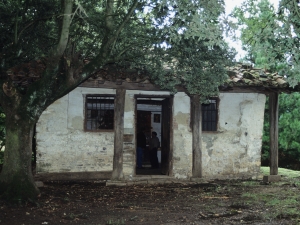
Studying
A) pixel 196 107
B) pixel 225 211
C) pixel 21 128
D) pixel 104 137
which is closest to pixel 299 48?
A: pixel 225 211

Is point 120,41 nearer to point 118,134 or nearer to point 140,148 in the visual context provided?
point 118,134

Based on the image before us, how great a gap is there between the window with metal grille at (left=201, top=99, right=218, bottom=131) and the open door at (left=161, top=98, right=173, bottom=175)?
1218mm

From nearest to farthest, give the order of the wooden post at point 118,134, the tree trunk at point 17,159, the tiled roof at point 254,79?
1. the tree trunk at point 17,159
2. the wooden post at point 118,134
3. the tiled roof at point 254,79

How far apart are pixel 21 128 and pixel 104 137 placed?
399 cm

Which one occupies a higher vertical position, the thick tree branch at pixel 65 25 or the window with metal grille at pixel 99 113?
the thick tree branch at pixel 65 25

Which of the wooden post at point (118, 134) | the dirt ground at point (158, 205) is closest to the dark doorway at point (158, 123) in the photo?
the wooden post at point (118, 134)

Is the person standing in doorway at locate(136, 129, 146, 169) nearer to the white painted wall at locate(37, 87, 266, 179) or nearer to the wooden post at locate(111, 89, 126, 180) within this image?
the white painted wall at locate(37, 87, 266, 179)

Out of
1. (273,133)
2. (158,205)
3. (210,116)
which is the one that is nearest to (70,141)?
(158,205)

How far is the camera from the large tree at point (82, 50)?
294 inches

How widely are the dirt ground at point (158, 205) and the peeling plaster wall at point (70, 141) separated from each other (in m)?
0.75

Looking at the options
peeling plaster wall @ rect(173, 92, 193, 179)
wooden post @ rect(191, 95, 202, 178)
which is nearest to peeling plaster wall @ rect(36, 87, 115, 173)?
peeling plaster wall @ rect(173, 92, 193, 179)

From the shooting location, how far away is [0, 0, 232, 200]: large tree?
746 cm

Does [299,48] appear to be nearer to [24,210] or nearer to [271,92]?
[271,92]

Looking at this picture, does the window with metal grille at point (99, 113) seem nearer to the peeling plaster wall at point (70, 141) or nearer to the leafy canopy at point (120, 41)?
the peeling plaster wall at point (70, 141)
